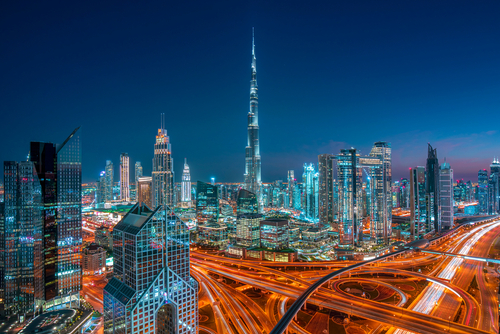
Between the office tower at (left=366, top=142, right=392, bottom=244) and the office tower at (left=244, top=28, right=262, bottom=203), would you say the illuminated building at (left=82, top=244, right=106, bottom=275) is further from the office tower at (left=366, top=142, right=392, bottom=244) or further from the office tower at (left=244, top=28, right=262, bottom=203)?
the office tower at (left=244, top=28, right=262, bottom=203)

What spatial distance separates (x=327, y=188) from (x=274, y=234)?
32923 millimetres

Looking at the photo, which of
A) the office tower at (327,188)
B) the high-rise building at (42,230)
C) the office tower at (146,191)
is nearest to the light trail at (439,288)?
the office tower at (327,188)

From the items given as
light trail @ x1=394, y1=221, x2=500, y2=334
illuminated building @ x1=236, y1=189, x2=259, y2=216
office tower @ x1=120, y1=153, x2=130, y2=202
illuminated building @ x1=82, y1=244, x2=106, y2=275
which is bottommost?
light trail @ x1=394, y1=221, x2=500, y2=334

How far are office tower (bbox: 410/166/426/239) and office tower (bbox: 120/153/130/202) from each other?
11275 centimetres

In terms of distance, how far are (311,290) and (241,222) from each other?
1245 inches

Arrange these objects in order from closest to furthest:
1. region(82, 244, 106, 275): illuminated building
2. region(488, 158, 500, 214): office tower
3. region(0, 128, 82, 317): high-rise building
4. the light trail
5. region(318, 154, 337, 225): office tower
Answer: the light trail → region(0, 128, 82, 317): high-rise building → region(82, 244, 106, 275): illuminated building → region(318, 154, 337, 225): office tower → region(488, 158, 500, 214): office tower

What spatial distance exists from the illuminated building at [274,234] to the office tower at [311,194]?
38.7 meters

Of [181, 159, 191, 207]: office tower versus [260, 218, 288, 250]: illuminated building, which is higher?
[181, 159, 191, 207]: office tower

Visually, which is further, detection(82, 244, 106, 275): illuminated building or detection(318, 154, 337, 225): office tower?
detection(318, 154, 337, 225): office tower

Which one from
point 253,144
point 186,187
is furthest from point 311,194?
point 186,187

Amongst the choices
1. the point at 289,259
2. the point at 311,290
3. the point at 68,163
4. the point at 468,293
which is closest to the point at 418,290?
the point at 468,293

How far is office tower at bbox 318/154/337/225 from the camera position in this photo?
78500 mm

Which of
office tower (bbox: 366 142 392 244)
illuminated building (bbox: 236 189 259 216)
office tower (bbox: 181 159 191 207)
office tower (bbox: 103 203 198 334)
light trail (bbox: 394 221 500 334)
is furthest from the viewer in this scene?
office tower (bbox: 181 159 191 207)

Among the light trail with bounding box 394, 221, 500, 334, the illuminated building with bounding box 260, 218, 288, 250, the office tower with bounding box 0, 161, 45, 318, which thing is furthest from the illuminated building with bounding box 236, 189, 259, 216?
the office tower with bounding box 0, 161, 45, 318
